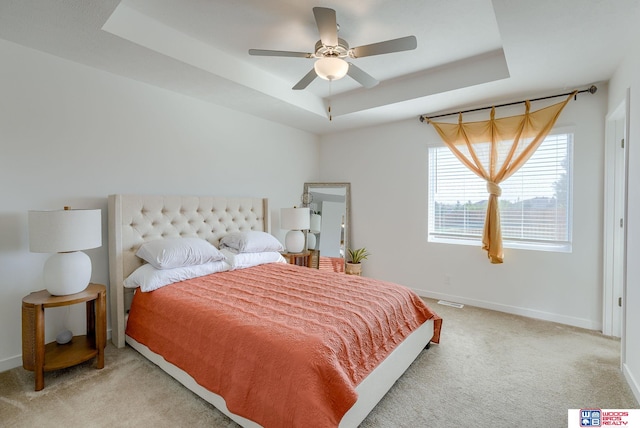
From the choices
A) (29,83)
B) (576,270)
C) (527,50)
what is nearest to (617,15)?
(527,50)

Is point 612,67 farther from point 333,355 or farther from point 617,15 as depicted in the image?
point 333,355

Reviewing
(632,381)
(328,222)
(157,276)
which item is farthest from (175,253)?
(632,381)

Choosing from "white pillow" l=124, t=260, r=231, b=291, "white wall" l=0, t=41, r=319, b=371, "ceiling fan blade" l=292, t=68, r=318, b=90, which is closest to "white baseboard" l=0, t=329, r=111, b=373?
"white wall" l=0, t=41, r=319, b=371

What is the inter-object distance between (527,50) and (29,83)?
12.6 ft

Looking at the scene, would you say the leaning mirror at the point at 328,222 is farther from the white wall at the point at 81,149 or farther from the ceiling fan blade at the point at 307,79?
the ceiling fan blade at the point at 307,79

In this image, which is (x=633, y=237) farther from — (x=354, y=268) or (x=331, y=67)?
(x=354, y=268)

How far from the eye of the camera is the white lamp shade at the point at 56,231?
6.62 ft

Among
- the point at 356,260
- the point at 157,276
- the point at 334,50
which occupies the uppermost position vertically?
the point at 334,50

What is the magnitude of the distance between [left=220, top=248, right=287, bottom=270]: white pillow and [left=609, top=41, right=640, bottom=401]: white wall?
3.04 meters

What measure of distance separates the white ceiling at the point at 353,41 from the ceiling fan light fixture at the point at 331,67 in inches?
14.8

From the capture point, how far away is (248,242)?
3264mm

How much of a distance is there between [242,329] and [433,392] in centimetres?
135

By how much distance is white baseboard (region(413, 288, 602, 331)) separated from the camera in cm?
303

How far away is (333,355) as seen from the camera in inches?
58.9
